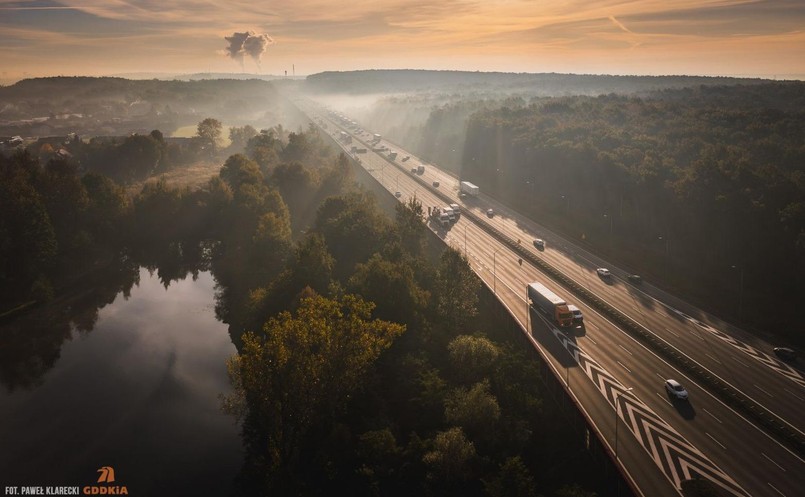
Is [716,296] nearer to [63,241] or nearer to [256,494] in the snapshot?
[256,494]

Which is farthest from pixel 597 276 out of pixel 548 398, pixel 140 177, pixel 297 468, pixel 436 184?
pixel 140 177

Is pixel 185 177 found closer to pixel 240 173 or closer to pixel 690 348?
pixel 240 173

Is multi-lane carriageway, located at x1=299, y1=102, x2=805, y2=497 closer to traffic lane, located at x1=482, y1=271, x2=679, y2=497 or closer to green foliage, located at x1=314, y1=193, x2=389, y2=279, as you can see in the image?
traffic lane, located at x1=482, y1=271, x2=679, y2=497

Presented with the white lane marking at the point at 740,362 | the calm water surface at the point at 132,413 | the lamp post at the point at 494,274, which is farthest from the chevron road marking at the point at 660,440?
the calm water surface at the point at 132,413

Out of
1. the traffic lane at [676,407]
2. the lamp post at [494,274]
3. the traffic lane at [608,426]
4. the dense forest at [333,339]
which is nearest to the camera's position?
the traffic lane at [608,426]

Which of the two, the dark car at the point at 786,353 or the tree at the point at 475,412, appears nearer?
the tree at the point at 475,412

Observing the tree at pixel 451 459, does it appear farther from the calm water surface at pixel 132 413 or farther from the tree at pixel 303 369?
the calm water surface at pixel 132 413

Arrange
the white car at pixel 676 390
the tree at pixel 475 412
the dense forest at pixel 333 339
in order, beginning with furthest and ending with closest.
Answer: the white car at pixel 676 390, the tree at pixel 475 412, the dense forest at pixel 333 339
